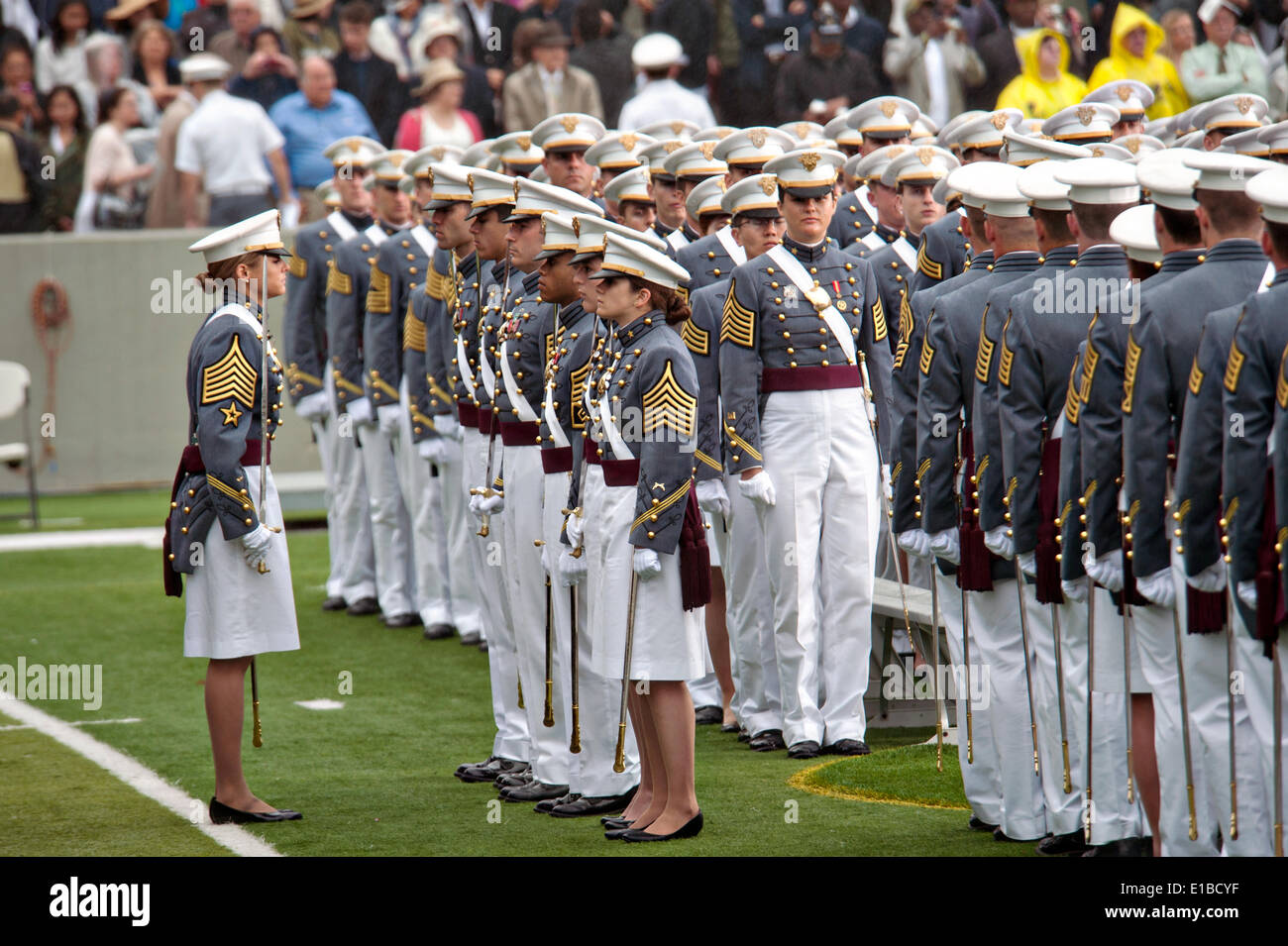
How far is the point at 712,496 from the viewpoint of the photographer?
8281 mm

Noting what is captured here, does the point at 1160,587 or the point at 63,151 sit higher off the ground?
the point at 63,151

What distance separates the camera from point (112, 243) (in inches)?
690

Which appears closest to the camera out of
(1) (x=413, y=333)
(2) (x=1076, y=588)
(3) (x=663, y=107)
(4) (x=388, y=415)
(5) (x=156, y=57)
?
(2) (x=1076, y=588)

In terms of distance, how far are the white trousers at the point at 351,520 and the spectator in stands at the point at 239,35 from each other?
6.86 m

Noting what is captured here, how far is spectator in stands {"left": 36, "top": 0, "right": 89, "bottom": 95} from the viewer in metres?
18.1

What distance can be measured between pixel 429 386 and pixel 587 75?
306 inches

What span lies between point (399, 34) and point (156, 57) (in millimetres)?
2284

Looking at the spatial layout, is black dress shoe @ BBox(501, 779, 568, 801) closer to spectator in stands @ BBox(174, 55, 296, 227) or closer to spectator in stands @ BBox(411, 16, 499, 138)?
spectator in stands @ BBox(174, 55, 296, 227)

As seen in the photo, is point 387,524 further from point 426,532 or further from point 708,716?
point 708,716

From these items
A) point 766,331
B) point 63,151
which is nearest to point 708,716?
point 766,331

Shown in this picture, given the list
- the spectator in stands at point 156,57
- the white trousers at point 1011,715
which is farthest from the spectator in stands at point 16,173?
the white trousers at point 1011,715

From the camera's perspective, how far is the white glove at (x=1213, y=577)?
5.31 meters

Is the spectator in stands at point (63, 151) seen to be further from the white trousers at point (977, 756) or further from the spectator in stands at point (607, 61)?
the white trousers at point (977, 756)

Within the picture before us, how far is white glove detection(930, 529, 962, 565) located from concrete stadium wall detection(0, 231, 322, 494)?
11.3m
